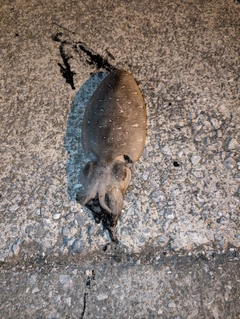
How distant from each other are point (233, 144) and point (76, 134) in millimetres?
1356

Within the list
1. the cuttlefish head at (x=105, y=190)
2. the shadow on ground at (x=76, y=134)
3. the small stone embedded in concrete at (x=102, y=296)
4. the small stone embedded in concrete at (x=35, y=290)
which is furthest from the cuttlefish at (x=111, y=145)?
the small stone embedded in concrete at (x=35, y=290)

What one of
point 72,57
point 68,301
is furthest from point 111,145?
point 72,57

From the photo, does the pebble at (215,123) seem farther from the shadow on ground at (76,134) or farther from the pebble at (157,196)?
the shadow on ground at (76,134)

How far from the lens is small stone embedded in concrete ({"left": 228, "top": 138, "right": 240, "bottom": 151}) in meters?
2.40

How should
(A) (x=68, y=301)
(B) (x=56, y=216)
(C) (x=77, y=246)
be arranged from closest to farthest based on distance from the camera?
(A) (x=68, y=301) < (C) (x=77, y=246) < (B) (x=56, y=216)

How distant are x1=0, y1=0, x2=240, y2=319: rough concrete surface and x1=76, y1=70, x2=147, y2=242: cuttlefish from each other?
0.17 m

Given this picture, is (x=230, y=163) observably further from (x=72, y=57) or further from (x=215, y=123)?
(x=72, y=57)

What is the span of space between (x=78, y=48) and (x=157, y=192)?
5.63 feet

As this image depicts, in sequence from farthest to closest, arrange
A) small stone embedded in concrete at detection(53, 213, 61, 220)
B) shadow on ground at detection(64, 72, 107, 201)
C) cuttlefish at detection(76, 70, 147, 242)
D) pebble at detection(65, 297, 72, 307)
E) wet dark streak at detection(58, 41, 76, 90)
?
wet dark streak at detection(58, 41, 76, 90) < shadow on ground at detection(64, 72, 107, 201) < small stone embedded in concrete at detection(53, 213, 61, 220) < cuttlefish at detection(76, 70, 147, 242) < pebble at detection(65, 297, 72, 307)

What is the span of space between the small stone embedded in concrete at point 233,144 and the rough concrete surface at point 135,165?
0.02 m

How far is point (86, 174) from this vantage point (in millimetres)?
2082

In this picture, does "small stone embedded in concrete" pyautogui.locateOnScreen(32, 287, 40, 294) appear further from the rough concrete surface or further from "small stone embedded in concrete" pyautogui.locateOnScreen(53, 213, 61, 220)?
"small stone embedded in concrete" pyautogui.locateOnScreen(53, 213, 61, 220)

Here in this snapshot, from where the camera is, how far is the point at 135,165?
2.33 m

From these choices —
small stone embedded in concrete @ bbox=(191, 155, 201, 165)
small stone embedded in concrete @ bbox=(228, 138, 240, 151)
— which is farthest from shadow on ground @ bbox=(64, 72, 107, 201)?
small stone embedded in concrete @ bbox=(228, 138, 240, 151)
